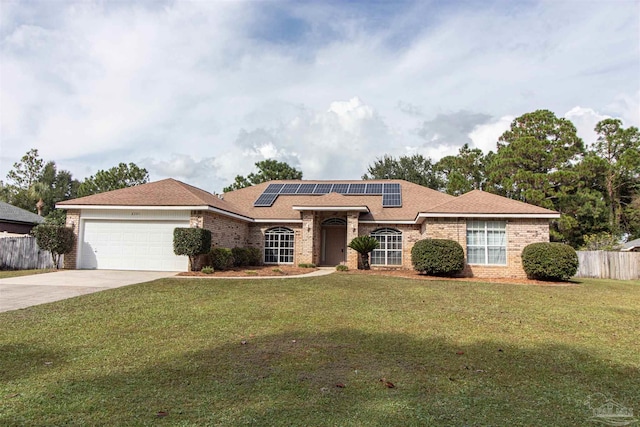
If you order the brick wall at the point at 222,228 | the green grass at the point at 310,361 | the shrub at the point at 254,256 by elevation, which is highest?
the brick wall at the point at 222,228

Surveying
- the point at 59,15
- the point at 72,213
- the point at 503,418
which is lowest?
the point at 503,418

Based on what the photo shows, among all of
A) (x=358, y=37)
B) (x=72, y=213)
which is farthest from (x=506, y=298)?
→ (x=72, y=213)

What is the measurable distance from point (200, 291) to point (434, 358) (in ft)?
23.8

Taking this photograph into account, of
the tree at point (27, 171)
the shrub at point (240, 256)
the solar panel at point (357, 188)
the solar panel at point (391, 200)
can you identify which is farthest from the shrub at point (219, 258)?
the tree at point (27, 171)

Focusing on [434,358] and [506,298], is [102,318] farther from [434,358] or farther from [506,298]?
[506,298]

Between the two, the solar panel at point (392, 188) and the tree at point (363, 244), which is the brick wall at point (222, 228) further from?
the solar panel at point (392, 188)

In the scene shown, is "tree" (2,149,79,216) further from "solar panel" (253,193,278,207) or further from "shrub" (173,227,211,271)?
"shrub" (173,227,211,271)

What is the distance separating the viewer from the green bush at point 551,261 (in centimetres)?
1470

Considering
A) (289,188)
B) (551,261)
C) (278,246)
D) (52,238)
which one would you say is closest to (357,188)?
(289,188)

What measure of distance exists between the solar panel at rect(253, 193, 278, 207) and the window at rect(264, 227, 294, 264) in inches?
85.7

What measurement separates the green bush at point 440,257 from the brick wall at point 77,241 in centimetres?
1431

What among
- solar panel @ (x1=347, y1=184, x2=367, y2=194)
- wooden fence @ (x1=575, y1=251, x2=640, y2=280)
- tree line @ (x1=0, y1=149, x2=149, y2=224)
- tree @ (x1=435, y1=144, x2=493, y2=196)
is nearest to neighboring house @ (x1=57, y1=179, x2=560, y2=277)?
solar panel @ (x1=347, y1=184, x2=367, y2=194)

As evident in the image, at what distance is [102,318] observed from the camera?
300 inches

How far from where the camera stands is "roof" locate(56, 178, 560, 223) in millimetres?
16422
